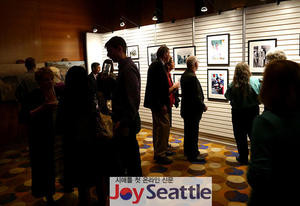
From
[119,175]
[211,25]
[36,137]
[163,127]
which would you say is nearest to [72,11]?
[211,25]

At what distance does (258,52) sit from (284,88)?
12.2ft

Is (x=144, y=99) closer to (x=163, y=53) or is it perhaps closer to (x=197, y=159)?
(x=163, y=53)

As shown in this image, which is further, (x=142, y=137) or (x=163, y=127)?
(x=142, y=137)

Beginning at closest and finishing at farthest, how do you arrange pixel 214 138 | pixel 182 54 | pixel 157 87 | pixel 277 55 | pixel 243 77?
pixel 277 55
pixel 243 77
pixel 157 87
pixel 214 138
pixel 182 54

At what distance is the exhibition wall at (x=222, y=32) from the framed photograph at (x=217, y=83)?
3.8 inches

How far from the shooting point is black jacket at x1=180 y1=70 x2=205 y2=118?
13.7 feet

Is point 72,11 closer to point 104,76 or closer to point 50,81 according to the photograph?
point 104,76

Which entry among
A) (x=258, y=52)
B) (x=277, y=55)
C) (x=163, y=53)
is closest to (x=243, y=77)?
(x=277, y=55)

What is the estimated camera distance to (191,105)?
4.28m

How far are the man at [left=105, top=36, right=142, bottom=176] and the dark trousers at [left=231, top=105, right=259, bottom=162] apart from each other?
195 cm

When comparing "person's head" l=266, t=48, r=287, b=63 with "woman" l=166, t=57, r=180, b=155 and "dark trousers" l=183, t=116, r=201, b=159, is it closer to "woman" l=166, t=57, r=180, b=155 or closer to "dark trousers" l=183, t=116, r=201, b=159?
"dark trousers" l=183, t=116, r=201, b=159

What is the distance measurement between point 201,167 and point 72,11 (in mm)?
6215

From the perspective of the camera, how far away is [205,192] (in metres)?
3.37

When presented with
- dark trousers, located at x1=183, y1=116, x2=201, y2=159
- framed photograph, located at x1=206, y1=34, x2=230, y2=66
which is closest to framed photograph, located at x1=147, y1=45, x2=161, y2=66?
framed photograph, located at x1=206, y1=34, x2=230, y2=66
